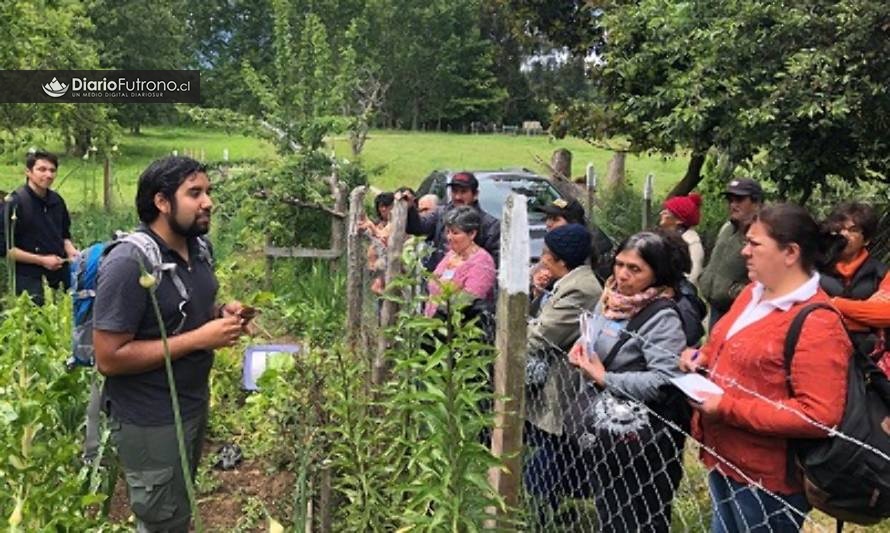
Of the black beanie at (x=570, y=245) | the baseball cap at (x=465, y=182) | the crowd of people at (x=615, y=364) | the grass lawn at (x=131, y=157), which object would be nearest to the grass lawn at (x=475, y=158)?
the grass lawn at (x=131, y=157)

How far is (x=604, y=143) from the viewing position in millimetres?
13031

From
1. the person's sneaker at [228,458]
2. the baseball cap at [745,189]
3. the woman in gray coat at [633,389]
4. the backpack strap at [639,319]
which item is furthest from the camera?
the baseball cap at [745,189]

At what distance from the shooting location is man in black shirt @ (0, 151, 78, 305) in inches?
209

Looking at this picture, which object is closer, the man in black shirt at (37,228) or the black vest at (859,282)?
the black vest at (859,282)

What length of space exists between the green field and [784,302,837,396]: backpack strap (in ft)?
49.7

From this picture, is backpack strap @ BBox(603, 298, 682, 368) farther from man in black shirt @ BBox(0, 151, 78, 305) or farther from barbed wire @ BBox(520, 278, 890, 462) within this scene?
man in black shirt @ BBox(0, 151, 78, 305)

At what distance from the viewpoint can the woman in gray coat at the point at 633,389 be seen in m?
2.54

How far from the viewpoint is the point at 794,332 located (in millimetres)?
2178

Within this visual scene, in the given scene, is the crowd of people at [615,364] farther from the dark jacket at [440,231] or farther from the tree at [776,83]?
the tree at [776,83]

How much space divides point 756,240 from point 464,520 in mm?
1197

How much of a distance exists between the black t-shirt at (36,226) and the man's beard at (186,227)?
3284 millimetres

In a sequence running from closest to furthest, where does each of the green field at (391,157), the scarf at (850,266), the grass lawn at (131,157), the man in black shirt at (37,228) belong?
1. the scarf at (850,266)
2. the man in black shirt at (37,228)
3. the grass lawn at (131,157)
4. the green field at (391,157)

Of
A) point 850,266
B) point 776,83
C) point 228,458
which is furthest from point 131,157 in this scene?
point 850,266

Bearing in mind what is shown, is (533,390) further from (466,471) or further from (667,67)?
(667,67)
